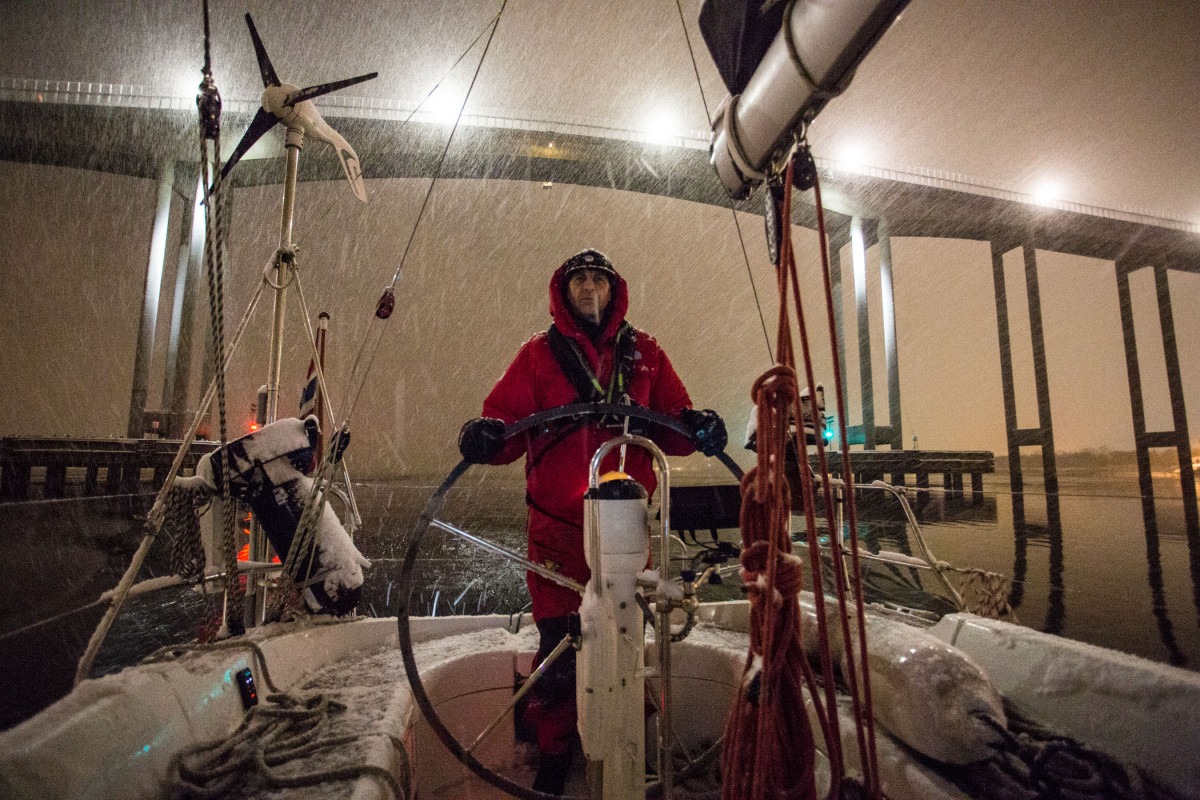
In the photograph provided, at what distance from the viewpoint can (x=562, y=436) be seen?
1.94 m

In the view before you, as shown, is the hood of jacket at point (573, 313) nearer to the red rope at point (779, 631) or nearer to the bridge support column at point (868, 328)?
the red rope at point (779, 631)

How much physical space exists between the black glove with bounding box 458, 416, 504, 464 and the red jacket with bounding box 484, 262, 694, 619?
28cm

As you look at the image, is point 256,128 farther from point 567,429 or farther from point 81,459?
point 81,459

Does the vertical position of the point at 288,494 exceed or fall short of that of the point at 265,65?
it falls short

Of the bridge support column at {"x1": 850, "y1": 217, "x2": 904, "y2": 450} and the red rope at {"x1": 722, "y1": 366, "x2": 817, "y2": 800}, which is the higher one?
the bridge support column at {"x1": 850, "y1": 217, "x2": 904, "y2": 450}

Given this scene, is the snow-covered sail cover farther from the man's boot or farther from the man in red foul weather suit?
the man's boot

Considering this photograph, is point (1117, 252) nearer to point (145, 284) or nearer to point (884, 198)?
point (884, 198)

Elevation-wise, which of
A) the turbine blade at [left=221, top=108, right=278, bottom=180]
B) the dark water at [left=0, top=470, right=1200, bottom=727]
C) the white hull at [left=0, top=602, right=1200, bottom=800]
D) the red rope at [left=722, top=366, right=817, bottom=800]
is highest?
the turbine blade at [left=221, top=108, right=278, bottom=180]

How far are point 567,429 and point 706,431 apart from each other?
52 cm

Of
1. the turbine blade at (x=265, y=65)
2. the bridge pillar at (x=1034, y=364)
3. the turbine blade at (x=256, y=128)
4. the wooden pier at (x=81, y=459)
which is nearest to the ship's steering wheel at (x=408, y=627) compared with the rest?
the turbine blade at (x=256, y=128)

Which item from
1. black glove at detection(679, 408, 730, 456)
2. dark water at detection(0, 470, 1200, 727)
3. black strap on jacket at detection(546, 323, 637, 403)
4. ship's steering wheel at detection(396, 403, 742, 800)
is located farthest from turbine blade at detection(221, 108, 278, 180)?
dark water at detection(0, 470, 1200, 727)

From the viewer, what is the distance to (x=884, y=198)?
1352cm

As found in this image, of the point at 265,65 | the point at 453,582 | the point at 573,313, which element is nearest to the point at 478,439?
the point at 573,313

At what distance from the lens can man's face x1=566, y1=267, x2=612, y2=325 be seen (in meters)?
2.17
